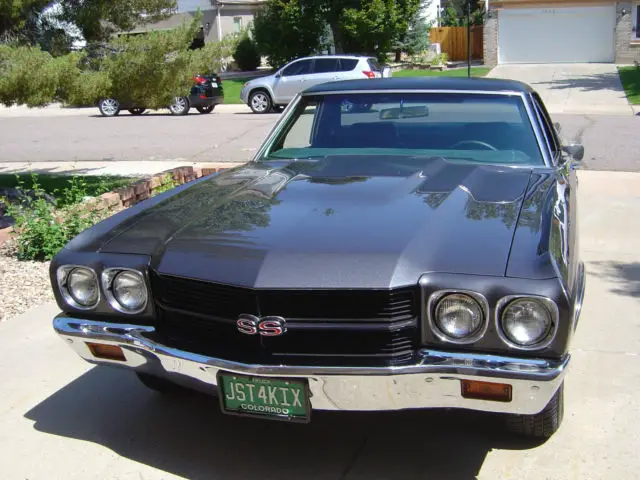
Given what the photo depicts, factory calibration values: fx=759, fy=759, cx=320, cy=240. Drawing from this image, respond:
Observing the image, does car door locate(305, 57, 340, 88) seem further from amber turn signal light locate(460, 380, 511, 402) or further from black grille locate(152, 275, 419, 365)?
amber turn signal light locate(460, 380, 511, 402)

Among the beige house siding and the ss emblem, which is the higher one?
the beige house siding

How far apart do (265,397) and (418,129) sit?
221cm

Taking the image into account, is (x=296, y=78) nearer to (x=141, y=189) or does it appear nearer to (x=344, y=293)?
(x=141, y=189)

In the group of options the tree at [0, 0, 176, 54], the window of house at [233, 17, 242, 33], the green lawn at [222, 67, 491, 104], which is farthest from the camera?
the window of house at [233, 17, 242, 33]

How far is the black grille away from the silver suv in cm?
1681

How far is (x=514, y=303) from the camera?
274 centimetres

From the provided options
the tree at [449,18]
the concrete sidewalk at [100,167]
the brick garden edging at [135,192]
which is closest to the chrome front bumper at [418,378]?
the brick garden edging at [135,192]

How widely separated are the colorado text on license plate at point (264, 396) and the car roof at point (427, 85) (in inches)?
93.9

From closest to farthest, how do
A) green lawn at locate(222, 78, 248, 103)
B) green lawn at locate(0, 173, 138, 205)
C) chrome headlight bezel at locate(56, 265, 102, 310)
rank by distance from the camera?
chrome headlight bezel at locate(56, 265, 102, 310)
green lawn at locate(0, 173, 138, 205)
green lawn at locate(222, 78, 248, 103)

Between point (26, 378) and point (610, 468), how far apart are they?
10.4 feet

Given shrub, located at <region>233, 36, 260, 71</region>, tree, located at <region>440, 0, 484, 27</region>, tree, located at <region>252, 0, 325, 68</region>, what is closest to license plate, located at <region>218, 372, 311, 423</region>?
tree, located at <region>252, 0, 325, 68</region>

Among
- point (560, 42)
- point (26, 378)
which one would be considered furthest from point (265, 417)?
point (560, 42)

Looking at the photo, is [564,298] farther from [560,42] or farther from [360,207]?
[560,42]

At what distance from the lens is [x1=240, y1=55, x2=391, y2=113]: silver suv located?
19438 millimetres
